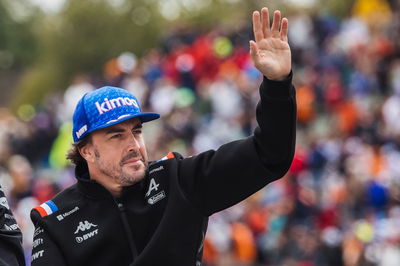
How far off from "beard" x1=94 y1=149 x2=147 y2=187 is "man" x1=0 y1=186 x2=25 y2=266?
0.59 m

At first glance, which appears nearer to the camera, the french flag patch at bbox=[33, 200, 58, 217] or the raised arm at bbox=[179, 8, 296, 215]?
the raised arm at bbox=[179, 8, 296, 215]

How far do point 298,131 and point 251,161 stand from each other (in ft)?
31.7

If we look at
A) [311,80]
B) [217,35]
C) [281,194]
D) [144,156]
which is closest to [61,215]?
[144,156]

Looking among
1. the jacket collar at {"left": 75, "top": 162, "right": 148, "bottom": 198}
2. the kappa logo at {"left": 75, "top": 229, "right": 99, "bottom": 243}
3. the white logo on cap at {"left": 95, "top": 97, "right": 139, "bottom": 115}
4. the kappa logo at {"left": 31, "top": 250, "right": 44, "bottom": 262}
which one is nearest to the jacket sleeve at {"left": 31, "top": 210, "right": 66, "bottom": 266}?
the kappa logo at {"left": 31, "top": 250, "right": 44, "bottom": 262}

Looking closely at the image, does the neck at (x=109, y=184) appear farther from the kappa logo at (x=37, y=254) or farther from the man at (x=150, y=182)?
the kappa logo at (x=37, y=254)

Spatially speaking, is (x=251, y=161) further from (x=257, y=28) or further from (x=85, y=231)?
(x=85, y=231)

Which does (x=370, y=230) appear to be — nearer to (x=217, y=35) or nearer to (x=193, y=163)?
(x=193, y=163)

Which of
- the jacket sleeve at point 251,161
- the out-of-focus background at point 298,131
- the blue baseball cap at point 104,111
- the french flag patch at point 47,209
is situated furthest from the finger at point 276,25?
the out-of-focus background at point 298,131

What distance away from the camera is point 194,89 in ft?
52.3

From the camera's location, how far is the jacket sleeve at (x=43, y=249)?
13.8 ft

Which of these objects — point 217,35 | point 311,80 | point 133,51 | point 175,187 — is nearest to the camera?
point 175,187

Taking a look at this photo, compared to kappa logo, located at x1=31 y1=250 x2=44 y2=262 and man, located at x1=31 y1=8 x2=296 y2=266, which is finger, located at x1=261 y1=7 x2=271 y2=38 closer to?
man, located at x1=31 y1=8 x2=296 y2=266

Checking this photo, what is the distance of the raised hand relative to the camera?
4.01 metres

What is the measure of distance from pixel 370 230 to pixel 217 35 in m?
7.49
